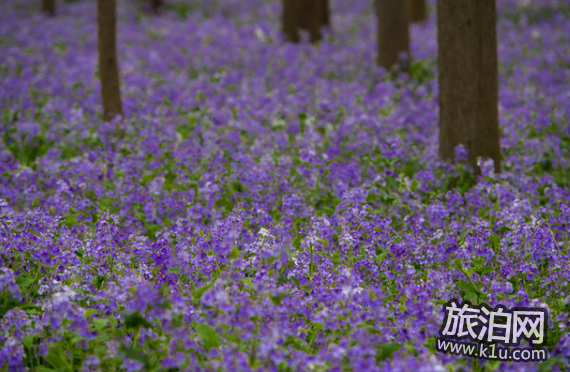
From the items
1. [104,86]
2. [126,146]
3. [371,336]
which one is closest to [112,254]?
[371,336]

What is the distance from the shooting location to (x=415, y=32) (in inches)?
661

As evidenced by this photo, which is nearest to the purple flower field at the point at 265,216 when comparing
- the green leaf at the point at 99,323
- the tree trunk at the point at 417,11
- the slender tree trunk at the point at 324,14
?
the green leaf at the point at 99,323

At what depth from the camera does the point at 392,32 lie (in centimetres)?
1171

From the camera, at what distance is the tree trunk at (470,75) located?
683 cm

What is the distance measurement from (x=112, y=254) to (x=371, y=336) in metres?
2.23

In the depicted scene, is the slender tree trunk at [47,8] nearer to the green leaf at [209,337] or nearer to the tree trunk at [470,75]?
the tree trunk at [470,75]

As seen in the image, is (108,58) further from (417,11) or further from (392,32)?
(417,11)

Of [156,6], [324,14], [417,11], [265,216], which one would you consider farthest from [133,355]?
[156,6]

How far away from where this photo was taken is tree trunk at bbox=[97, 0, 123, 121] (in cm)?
871

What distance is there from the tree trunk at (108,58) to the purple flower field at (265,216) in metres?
0.36

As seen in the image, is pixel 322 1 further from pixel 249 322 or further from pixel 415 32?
pixel 249 322

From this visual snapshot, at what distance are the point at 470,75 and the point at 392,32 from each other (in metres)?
5.08

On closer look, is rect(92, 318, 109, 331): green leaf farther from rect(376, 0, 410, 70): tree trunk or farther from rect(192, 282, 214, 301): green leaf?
rect(376, 0, 410, 70): tree trunk

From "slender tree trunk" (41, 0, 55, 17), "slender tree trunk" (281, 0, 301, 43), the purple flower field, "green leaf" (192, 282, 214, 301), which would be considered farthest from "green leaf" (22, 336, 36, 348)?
"slender tree trunk" (41, 0, 55, 17)
